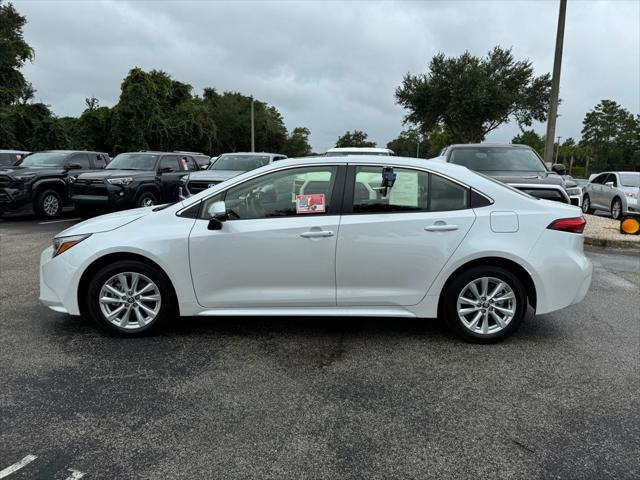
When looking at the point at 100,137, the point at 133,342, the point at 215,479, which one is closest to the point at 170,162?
the point at 133,342

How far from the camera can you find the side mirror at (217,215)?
4.13 meters

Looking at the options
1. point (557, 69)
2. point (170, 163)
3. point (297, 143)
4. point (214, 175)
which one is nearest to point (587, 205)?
point (557, 69)

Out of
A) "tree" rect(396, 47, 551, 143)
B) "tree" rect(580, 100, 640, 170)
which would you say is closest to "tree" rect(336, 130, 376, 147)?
"tree" rect(580, 100, 640, 170)

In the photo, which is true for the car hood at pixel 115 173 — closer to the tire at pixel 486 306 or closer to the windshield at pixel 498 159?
the windshield at pixel 498 159

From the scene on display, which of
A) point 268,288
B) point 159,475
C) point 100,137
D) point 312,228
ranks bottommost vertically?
point 159,475

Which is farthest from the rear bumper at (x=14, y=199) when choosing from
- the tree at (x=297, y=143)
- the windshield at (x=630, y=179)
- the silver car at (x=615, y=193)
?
the tree at (x=297, y=143)

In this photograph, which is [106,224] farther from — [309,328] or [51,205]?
[51,205]

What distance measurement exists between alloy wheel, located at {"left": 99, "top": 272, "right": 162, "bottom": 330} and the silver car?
1448 cm

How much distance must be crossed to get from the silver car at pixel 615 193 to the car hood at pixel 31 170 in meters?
15.8

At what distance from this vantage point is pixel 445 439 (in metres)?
2.90

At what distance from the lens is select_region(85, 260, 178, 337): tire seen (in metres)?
4.29

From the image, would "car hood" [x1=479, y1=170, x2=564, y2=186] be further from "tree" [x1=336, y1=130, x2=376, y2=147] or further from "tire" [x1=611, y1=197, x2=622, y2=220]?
"tree" [x1=336, y1=130, x2=376, y2=147]

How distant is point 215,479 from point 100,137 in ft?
128

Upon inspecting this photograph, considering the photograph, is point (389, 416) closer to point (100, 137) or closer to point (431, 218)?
point (431, 218)
